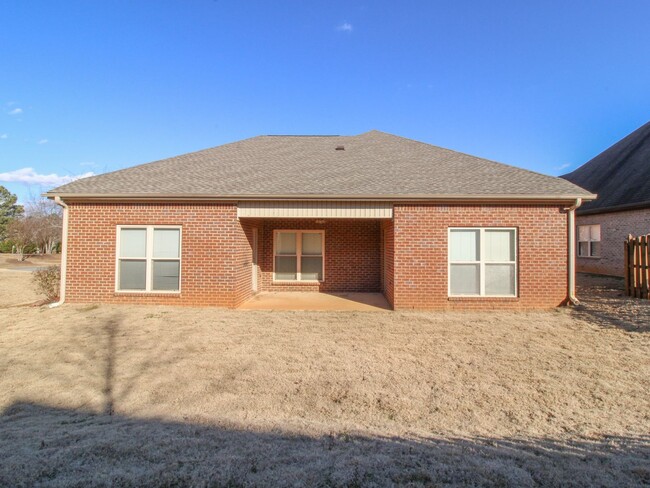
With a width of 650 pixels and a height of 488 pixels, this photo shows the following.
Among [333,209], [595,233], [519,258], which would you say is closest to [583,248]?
[595,233]

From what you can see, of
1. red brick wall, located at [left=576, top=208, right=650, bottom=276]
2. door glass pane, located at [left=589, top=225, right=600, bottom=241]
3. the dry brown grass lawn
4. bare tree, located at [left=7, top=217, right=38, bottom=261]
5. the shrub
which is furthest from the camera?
bare tree, located at [left=7, top=217, right=38, bottom=261]

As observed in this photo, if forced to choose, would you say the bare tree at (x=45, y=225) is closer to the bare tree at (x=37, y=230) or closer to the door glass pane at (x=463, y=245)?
the bare tree at (x=37, y=230)

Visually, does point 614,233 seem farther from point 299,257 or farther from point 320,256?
point 299,257

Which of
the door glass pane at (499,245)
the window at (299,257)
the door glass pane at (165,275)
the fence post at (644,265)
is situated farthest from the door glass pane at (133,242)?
the fence post at (644,265)

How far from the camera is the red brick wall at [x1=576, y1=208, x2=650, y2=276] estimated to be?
578 inches

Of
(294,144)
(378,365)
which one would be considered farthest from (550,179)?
(294,144)

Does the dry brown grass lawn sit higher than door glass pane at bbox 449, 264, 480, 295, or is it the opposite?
door glass pane at bbox 449, 264, 480, 295

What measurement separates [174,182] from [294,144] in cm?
577

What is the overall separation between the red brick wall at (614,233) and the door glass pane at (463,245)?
1057cm

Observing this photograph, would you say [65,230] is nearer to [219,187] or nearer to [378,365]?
[219,187]

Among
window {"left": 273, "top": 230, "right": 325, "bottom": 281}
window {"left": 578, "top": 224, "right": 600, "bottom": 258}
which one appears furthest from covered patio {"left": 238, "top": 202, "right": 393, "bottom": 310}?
window {"left": 578, "top": 224, "right": 600, "bottom": 258}

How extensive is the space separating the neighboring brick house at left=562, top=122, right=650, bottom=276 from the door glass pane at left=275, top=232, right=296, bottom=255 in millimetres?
14198

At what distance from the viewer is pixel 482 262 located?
895 centimetres

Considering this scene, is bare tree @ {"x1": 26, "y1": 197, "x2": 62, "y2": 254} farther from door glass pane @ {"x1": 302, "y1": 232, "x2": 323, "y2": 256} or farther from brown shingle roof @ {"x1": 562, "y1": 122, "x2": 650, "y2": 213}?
brown shingle roof @ {"x1": 562, "y1": 122, "x2": 650, "y2": 213}
